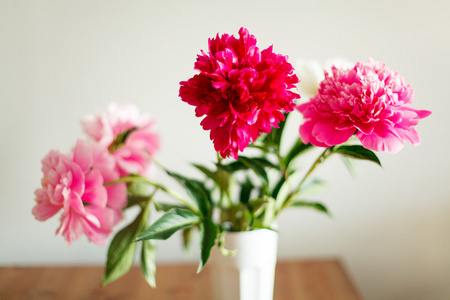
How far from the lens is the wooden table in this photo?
960 mm

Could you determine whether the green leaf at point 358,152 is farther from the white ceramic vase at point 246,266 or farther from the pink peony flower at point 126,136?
the pink peony flower at point 126,136

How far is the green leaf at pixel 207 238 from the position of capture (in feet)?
1.98

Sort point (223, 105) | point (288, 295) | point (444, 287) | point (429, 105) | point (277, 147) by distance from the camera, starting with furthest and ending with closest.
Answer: point (444, 287) → point (429, 105) → point (288, 295) → point (277, 147) → point (223, 105)

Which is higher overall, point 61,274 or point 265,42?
point 265,42

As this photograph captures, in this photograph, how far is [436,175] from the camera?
1104 mm

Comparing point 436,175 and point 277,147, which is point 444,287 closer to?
point 436,175

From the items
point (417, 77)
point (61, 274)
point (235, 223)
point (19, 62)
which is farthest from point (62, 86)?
point (417, 77)

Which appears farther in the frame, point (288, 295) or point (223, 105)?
point (288, 295)

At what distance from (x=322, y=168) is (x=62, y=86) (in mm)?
660

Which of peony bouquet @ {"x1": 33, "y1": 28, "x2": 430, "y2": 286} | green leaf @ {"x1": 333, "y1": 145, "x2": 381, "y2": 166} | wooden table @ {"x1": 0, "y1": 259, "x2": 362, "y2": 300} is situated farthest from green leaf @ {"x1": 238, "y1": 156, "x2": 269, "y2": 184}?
wooden table @ {"x1": 0, "y1": 259, "x2": 362, "y2": 300}

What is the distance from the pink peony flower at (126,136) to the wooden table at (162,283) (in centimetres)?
37

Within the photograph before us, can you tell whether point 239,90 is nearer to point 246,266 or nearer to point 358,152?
point 358,152

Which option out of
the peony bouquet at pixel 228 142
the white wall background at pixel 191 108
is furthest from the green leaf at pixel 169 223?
the white wall background at pixel 191 108

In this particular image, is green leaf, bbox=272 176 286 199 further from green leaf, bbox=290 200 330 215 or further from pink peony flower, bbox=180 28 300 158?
pink peony flower, bbox=180 28 300 158
